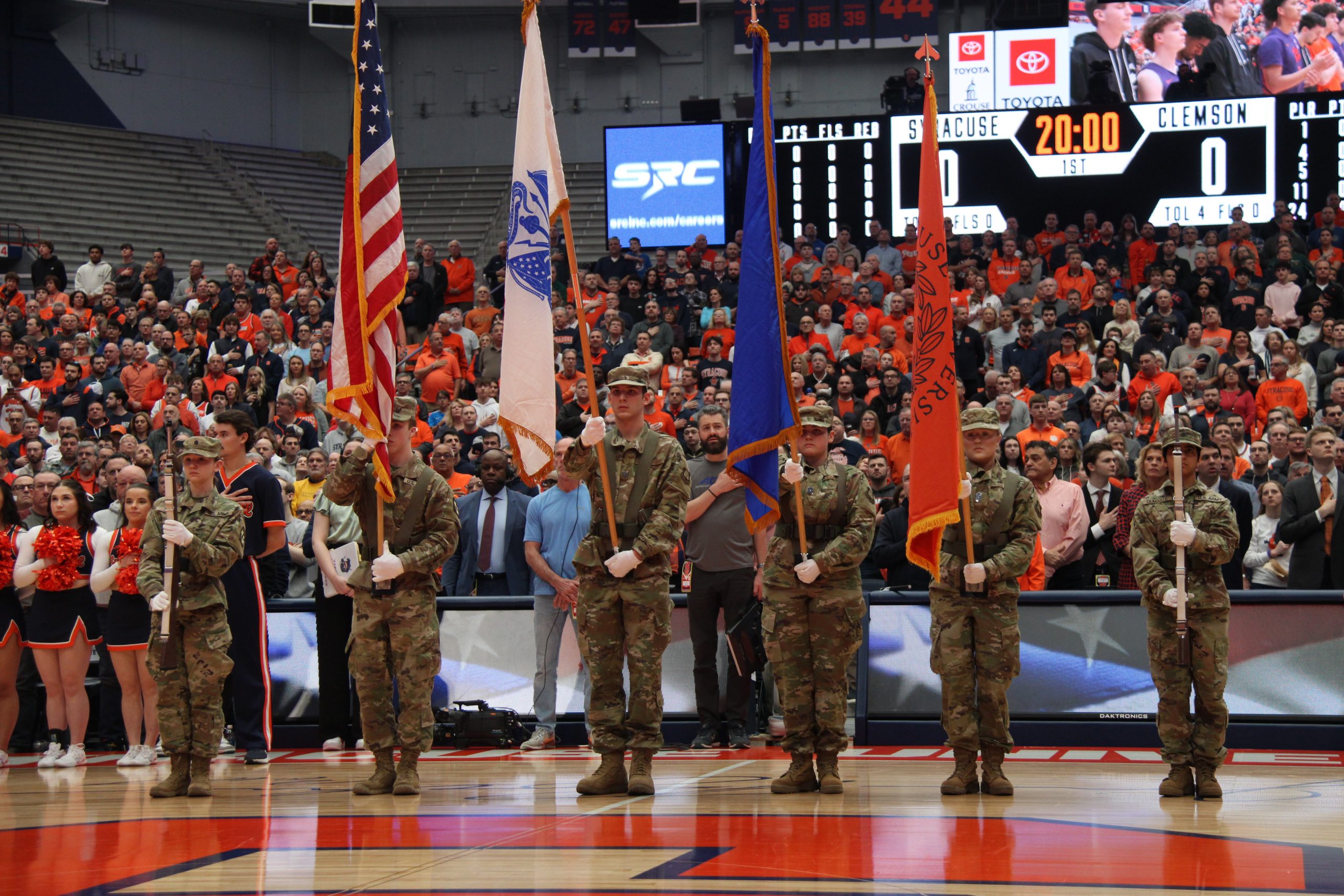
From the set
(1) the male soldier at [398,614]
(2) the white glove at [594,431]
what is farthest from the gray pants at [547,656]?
(2) the white glove at [594,431]

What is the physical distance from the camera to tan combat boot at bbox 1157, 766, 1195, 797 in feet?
25.3

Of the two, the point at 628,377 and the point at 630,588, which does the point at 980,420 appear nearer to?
the point at 628,377

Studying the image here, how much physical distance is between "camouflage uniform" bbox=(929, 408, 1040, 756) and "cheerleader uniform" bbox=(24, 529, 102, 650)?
599cm

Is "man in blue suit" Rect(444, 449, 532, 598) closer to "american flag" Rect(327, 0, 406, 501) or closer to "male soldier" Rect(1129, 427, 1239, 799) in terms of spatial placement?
"american flag" Rect(327, 0, 406, 501)

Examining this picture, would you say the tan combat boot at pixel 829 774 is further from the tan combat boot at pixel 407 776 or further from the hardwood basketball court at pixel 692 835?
the tan combat boot at pixel 407 776

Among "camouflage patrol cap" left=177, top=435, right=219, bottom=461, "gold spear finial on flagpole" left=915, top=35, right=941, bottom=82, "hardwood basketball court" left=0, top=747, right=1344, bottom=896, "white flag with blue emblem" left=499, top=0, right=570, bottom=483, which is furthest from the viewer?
"gold spear finial on flagpole" left=915, top=35, right=941, bottom=82

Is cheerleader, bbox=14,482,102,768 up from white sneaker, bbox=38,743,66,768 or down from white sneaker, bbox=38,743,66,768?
up

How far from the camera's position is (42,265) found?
23.8 m

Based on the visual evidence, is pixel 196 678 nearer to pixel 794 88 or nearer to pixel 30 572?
pixel 30 572

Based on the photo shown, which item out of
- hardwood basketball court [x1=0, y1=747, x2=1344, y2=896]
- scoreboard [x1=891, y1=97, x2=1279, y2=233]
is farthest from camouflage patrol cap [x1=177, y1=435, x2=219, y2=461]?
scoreboard [x1=891, y1=97, x2=1279, y2=233]

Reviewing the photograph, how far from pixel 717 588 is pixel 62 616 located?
14.9ft

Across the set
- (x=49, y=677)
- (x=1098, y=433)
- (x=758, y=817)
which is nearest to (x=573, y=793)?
(x=758, y=817)

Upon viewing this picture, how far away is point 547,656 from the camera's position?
10.7 meters

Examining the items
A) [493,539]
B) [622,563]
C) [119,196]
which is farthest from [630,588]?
[119,196]
